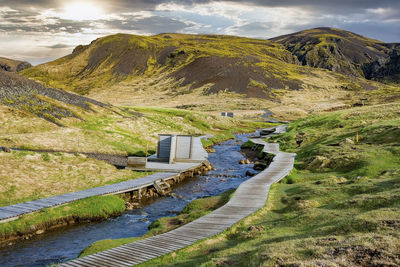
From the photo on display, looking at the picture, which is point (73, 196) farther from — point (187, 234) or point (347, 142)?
point (347, 142)

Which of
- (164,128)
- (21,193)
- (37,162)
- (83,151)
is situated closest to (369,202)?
(21,193)

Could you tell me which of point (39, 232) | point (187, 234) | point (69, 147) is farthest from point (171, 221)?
point (69, 147)

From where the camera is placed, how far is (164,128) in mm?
72250

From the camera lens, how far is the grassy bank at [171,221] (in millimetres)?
21047

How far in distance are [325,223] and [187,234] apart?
7259mm

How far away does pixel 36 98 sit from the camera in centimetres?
6141

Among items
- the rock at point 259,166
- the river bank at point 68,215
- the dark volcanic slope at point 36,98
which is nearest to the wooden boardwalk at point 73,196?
the river bank at point 68,215

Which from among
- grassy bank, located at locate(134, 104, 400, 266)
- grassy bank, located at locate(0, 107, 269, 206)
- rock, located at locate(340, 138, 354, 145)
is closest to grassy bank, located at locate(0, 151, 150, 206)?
grassy bank, located at locate(0, 107, 269, 206)

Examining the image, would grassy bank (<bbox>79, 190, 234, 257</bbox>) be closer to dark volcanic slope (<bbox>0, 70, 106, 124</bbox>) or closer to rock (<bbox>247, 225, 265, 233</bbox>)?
rock (<bbox>247, 225, 265, 233</bbox>)

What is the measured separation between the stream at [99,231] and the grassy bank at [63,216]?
63 centimetres

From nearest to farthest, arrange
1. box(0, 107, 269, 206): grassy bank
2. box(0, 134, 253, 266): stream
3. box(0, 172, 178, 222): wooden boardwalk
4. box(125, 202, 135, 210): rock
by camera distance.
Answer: box(0, 134, 253, 266): stream < box(0, 172, 178, 222): wooden boardwalk < box(0, 107, 269, 206): grassy bank < box(125, 202, 135, 210): rock

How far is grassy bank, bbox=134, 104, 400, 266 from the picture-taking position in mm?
12680

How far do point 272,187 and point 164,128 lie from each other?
4222cm

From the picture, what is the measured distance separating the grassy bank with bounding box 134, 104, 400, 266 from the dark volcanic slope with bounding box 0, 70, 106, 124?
1520 inches
